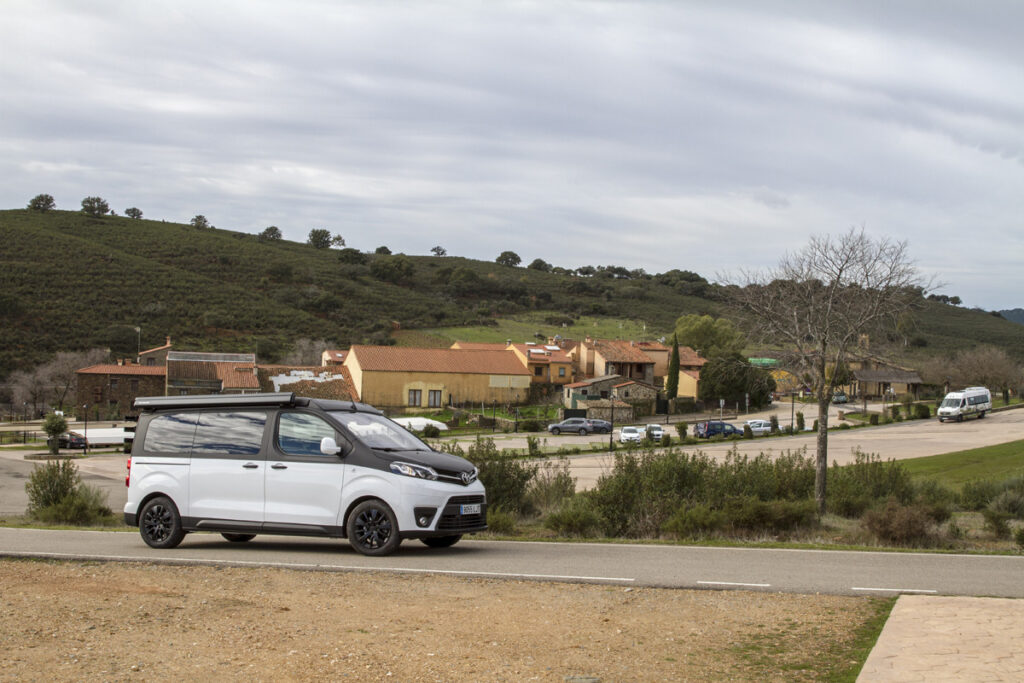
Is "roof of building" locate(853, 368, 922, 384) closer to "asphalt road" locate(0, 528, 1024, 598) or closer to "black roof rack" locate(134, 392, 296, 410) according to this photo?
"asphalt road" locate(0, 528, 1024, 598)

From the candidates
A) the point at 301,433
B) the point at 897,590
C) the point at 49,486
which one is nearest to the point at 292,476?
the point at 301,433

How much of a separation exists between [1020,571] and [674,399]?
6806cm

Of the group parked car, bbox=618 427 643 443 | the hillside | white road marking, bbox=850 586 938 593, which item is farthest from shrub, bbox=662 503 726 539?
the hillside

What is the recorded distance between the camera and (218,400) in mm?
11445

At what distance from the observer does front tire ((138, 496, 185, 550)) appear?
37.6ft

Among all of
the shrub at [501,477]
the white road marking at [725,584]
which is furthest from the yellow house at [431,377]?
→ the white road marking at [725,584]

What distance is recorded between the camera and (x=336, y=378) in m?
70.3

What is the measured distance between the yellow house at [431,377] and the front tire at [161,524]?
57.6m

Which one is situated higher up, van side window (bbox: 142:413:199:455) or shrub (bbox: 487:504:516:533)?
van side window (bbox: 142:413:199:455)

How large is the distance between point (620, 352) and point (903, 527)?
73228 mm

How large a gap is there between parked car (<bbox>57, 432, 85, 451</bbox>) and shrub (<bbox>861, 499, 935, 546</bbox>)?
155 ft

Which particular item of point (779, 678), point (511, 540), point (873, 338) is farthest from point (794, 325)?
point (779, 678)

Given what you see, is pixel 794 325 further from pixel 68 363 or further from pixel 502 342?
pixel 502 342

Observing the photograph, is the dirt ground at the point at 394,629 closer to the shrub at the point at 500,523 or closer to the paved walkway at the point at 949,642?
the paved walkway at the point at 949,642
